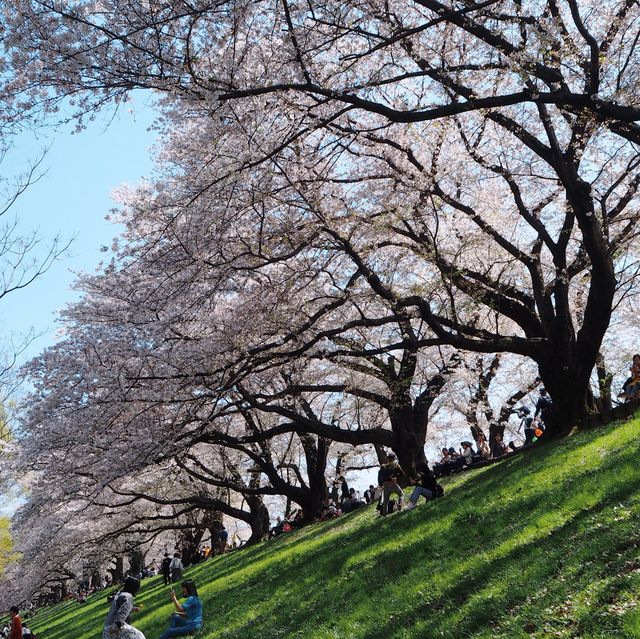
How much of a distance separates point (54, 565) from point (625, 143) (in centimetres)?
2571

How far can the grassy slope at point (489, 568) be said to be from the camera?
6.48 meters

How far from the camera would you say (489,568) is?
8.26m

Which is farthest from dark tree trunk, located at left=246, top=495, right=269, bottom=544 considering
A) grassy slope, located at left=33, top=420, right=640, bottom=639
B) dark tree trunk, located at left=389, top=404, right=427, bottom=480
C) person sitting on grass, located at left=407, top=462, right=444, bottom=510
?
person sitting on grass, located at left=407, top=462, right=444, bottom=510

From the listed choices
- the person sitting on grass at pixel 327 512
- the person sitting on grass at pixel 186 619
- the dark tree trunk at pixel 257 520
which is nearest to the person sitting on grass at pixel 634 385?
the person sitting on grass at pixel 186 619

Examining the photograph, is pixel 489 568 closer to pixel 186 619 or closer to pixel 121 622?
pixel 121 622

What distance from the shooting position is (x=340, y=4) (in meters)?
10.0

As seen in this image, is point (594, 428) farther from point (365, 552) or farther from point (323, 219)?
point (323, 219)

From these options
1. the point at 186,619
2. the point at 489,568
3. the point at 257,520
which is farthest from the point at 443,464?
the point at 489,568

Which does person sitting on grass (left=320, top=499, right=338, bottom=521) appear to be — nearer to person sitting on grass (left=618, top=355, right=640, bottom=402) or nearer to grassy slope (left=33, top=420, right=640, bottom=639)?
grassy slope (left=33, top=420, right=640, bottom=639)

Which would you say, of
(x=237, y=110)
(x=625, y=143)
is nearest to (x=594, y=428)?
(x=625, y=143)

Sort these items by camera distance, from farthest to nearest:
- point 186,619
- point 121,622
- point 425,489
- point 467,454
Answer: point 467,454
point 425,489
point 186,619
point 121,622

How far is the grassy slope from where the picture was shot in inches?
255

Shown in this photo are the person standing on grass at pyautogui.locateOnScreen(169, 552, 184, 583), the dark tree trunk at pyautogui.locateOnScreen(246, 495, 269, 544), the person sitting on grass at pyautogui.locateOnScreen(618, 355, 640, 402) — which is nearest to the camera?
the person sitting on grass at pyautogui.locateOnScreen(618, 355, 640, 402)

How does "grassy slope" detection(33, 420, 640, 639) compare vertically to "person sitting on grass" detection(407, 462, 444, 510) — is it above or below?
below
